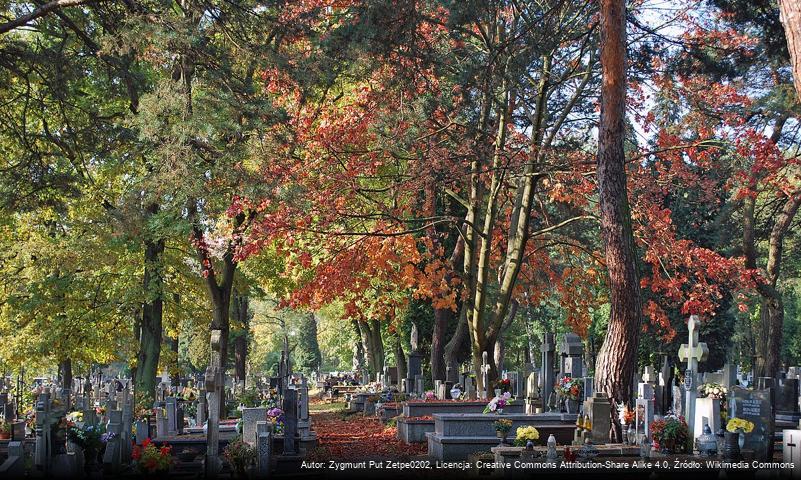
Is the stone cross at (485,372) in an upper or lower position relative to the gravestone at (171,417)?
upper

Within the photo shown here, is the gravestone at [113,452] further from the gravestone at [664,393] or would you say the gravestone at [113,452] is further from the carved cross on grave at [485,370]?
the carved cross on grave at [485,370]

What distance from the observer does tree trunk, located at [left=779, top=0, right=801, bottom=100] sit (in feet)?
27.5

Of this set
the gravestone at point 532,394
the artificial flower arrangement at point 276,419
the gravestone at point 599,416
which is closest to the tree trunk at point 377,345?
the gravestone at point 532,394

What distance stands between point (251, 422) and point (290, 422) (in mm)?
1310

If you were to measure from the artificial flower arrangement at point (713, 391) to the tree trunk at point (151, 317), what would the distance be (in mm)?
12976

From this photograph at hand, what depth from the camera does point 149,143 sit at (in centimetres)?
1772

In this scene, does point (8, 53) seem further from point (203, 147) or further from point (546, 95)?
point (546, 95)

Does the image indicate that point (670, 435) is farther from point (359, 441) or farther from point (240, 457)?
point (359, 441)

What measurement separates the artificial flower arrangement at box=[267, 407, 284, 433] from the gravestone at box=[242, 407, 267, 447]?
2104 millimetres

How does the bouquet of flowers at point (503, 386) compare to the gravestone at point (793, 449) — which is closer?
the gravestone at point (793, 449)

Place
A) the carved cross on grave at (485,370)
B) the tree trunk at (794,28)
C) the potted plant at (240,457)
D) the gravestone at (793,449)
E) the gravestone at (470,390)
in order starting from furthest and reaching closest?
1. the gravestone at (470,390)
2. the carved cross on grave at (485,370)
3. the potted plant at (240,457)
4. the gravestone at (793,449)
5. the tree trunk at (794,28)

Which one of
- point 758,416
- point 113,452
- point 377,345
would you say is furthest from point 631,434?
point 377,345

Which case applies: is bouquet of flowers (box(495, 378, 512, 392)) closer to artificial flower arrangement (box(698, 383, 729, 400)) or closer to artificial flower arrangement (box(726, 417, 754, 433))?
artificial flower arrangement (box(698, 383, 729, 400))

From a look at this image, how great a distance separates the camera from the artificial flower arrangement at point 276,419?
636 inches
